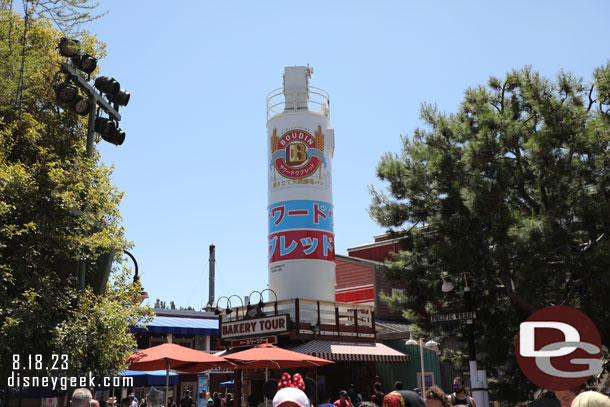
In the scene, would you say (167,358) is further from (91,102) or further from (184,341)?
(184,341)

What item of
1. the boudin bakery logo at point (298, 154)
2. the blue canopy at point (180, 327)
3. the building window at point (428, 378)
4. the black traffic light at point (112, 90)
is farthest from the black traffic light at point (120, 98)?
the building window at point (428, 378)

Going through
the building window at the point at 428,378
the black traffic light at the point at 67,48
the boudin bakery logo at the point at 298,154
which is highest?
the boudin bakery logo at the point at 298,154

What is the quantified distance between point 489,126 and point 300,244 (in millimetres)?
12487

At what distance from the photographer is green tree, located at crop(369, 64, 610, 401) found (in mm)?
13320

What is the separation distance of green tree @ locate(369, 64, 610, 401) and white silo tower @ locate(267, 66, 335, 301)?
28.5ft

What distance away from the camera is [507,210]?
14539 millimetres

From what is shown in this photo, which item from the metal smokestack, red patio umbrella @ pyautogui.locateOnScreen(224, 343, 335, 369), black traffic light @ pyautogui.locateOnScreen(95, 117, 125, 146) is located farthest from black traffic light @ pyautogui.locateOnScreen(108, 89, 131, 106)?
the metal smokestack

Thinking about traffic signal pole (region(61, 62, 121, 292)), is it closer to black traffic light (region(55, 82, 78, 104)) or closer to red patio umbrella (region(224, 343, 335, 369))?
black traffic light (region(55, 82, 78, 104))

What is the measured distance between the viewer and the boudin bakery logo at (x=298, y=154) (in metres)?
26.6

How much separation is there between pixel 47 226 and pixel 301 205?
15.8 meters

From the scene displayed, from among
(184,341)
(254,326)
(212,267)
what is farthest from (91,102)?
(212,267)
